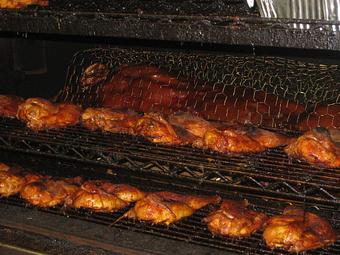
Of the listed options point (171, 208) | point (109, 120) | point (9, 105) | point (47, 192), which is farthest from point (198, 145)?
point (9, 105)

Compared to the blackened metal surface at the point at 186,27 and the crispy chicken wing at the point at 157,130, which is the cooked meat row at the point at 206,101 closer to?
the crispy chicken wing at the point at 157,130

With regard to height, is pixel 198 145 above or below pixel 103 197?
above

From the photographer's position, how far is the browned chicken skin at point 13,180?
297cm

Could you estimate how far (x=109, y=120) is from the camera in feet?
9.52

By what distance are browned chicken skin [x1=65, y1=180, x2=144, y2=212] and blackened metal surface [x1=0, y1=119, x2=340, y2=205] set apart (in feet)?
0.89

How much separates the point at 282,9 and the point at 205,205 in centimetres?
128

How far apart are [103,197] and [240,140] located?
0.81m

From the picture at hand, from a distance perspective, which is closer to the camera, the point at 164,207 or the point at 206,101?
the point at 164,207

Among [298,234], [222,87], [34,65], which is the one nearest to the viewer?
[298,234]

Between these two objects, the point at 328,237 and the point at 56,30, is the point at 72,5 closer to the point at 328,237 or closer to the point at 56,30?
the point at 56,30

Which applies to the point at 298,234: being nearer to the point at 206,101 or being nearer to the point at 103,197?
the point at 103,197

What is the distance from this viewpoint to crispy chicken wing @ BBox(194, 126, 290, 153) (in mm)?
2559

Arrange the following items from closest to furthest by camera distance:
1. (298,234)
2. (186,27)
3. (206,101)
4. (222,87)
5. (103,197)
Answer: (186,27)
(298,234)
(103,197)
(206,101)
(222,87)

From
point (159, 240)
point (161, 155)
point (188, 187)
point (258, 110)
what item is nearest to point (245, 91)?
point (258, 110)
